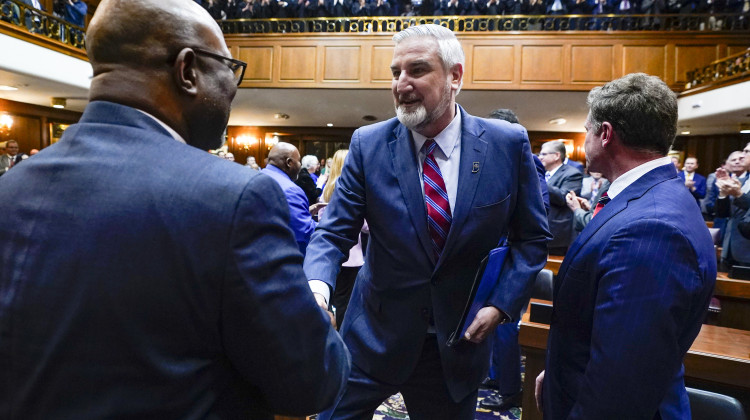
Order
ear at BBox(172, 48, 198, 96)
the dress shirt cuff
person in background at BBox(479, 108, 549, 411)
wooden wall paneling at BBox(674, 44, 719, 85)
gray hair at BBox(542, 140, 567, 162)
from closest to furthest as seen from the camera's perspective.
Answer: ear at BBox(172, 48, 198, 96)
the dress shirt cuff
person in background at BBox(479, 108, 549, 411)
gray hair at BBox(542, 140, 567, 162)
wooden wall paneling at BBox(674, 44, 719, 85)

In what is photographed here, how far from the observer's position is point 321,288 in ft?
4.21

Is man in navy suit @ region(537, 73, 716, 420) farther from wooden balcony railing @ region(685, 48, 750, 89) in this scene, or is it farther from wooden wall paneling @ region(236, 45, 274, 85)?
wooden wall paneling @ region(236, 45, 274, 85)

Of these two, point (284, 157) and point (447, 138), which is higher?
point (447, 138)

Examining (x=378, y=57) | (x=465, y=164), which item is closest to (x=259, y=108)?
(x=378, y=57)

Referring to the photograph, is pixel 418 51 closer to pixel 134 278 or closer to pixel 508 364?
pixel 134 278

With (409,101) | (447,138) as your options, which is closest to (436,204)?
(447,138)

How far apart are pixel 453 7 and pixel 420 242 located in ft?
32.0

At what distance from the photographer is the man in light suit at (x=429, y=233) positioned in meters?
1.40

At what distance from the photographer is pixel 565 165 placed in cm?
406

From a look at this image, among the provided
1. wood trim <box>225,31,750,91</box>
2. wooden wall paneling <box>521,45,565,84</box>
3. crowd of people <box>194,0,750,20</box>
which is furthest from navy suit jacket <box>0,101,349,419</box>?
crowd of people <box>194,0,750,20</box>

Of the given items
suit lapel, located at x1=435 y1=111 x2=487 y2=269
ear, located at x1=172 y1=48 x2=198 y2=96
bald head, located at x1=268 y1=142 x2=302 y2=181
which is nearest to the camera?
ear, located at x1=172 y1=48 x2=198 y2=96

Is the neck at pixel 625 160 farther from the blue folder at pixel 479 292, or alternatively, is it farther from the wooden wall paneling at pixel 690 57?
the wooden wall paneling at pixel 690 57

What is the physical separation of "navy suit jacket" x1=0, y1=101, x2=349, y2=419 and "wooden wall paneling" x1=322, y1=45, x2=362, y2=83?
30.7 feet

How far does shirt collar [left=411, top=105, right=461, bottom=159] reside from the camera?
1.50 metres
